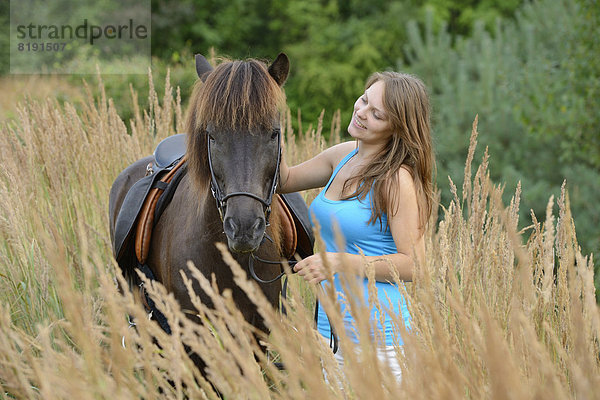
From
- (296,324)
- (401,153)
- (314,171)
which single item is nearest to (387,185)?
(401,153)

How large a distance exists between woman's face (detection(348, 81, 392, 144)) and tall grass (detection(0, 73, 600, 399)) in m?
0.38

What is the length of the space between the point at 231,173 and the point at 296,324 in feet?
2.78

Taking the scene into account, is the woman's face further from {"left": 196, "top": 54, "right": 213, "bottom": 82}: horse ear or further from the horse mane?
{"left": 196, "top": 54, "right": 213, "bottom": 82}: horse ear

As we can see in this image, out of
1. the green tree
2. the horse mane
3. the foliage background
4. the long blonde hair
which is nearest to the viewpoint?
the horse mane

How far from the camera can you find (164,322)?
9.05 ft

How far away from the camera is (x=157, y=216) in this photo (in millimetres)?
2900

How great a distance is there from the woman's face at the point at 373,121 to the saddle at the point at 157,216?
0.53 m

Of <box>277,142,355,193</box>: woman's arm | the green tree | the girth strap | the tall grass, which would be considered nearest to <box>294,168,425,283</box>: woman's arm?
the tall grass

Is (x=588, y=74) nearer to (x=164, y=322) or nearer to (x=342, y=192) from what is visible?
(x=342, y=192)

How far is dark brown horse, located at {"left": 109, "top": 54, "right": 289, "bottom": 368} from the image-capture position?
2.12 meters

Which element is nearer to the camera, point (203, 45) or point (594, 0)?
point (594, 0)

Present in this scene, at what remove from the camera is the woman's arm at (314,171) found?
2791 mm

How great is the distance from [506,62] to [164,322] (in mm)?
7959

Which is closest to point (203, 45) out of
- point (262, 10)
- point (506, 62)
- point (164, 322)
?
point (262, 10)
